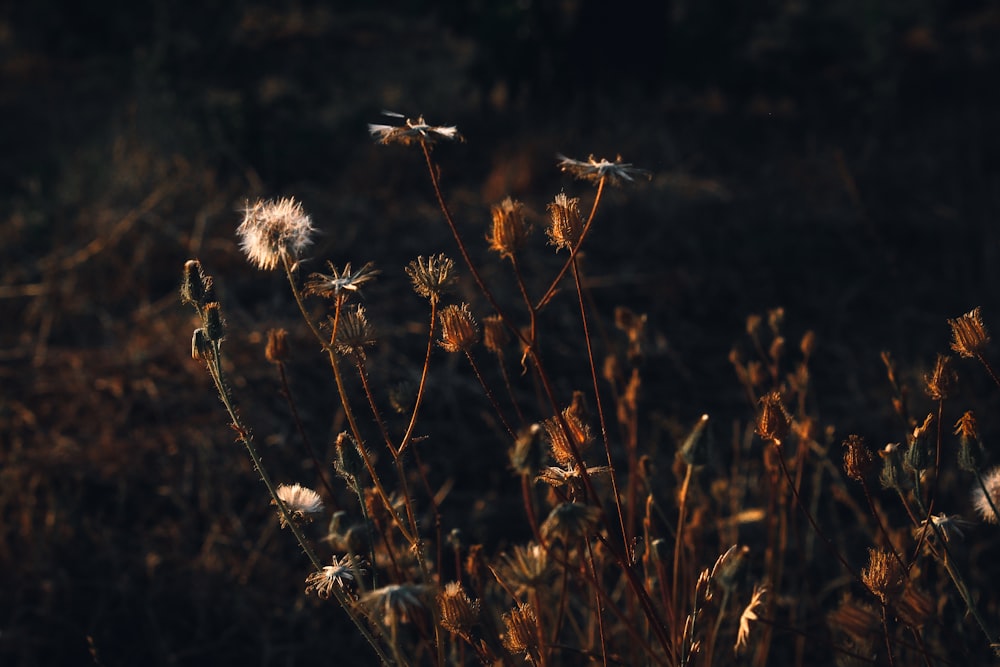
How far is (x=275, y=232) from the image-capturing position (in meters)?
1.03

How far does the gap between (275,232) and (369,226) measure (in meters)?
2.84

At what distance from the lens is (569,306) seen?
3.27 meters

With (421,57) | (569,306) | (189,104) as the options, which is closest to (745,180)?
(569,306)

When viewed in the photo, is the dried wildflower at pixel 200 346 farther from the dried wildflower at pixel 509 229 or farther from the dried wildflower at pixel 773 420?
the dried wildflower at pixel 773 420

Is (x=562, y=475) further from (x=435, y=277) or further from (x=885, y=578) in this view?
(x=885, y=578)

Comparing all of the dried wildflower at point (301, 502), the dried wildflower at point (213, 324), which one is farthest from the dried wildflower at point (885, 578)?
the dried wildflower at point (213, 324)

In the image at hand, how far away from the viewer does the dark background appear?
2098 mm

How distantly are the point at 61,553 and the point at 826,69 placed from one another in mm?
5794

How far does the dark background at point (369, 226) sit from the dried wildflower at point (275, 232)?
756 millimetres

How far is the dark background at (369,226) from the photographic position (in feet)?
6.88

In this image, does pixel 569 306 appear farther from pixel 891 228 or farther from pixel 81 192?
pixel 81 192

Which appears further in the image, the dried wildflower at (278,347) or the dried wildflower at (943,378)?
the dried wildflower at (278,347)

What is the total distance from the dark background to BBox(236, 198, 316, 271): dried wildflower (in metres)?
0.76

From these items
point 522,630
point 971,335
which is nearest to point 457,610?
point 522,630
